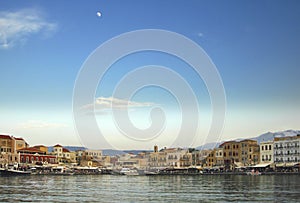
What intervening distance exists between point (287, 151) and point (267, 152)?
506 centimetres

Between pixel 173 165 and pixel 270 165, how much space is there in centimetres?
3145

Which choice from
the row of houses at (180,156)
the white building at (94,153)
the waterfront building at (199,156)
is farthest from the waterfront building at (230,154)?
the white building at (94,153)

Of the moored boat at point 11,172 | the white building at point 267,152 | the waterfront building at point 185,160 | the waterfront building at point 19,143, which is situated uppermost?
the waterfront building at point 19,143

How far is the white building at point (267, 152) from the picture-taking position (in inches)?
4013

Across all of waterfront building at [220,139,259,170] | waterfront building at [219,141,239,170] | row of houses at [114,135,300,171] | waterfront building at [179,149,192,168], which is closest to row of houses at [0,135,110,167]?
row of houses at [114,135,300,171]

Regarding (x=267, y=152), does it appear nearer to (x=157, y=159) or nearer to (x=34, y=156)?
(x=157, y=159)

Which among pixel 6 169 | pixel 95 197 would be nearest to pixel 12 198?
pixel 95 197

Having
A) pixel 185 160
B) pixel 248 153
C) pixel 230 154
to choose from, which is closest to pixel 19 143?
pixel 185 160

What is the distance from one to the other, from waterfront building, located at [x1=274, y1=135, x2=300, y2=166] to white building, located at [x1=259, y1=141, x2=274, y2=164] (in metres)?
1.08

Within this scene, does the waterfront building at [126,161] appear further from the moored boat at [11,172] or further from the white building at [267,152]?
the white building at [267,152]

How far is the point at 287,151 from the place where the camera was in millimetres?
99062

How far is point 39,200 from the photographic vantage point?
Answer: 34.1m

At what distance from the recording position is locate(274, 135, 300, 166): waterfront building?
97.5 m

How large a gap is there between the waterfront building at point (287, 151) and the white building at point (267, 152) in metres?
1.08
